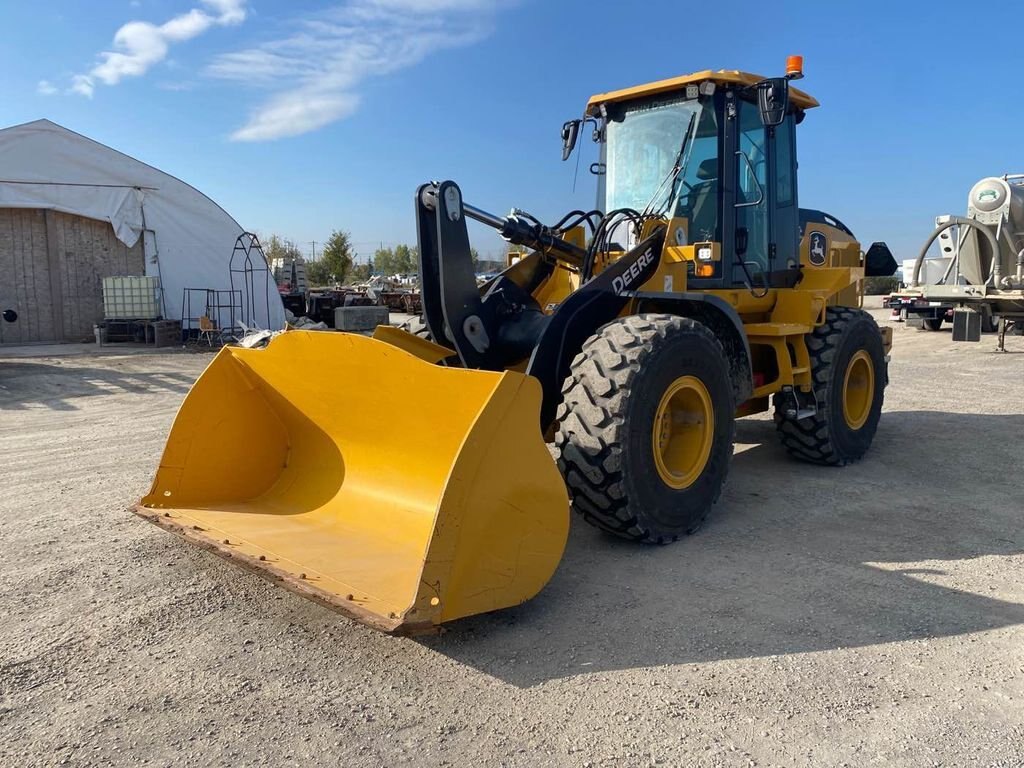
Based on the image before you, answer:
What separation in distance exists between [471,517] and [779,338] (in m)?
3.57

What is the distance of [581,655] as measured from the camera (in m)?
3.08

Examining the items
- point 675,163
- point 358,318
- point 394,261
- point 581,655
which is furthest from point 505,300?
point 394,261

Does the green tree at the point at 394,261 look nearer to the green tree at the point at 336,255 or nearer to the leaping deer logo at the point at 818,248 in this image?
the green tree at the point at 336,255

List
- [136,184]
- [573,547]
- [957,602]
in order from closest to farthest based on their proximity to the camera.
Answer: [957,602] < [573,547] < [136,184]

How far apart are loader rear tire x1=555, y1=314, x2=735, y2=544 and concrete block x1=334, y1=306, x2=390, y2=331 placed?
15741 millimetres

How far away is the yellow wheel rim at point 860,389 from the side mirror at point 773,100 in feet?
7.89

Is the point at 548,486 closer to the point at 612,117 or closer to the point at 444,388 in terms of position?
the point at 444,388

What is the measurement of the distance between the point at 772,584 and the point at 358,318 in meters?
17.1

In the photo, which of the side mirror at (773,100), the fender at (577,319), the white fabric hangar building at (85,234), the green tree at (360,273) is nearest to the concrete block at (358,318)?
the white fabric hangar building at (85,234)

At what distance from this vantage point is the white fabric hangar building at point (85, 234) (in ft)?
53.6

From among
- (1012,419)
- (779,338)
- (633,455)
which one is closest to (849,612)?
(633,455)

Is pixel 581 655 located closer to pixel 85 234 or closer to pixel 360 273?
pixel 85 234

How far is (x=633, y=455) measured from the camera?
390cm

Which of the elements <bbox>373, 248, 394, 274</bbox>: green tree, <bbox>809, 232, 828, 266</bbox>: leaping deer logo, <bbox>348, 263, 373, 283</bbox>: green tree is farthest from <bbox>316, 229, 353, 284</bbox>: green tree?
<bbox>809, 232, 828, 266</bbox>: leaping deer logo
